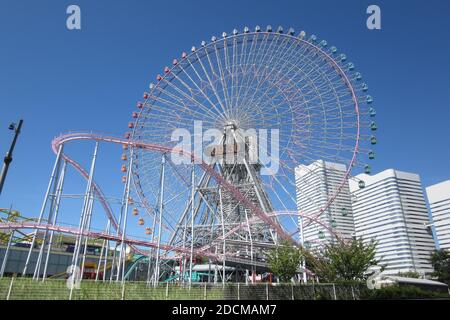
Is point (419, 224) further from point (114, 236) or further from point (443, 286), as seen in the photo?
point (114, 236)

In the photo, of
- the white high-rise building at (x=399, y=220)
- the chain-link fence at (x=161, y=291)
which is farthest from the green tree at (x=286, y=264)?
the white high-rise building at (x=399, y=220)

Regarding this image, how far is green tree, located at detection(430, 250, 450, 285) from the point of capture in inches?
2087

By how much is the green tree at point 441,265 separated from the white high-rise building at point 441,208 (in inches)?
2388

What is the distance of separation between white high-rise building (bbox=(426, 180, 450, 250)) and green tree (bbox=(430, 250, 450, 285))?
60664 millimetres

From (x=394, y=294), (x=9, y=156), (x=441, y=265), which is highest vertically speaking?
(x=441, y=265)

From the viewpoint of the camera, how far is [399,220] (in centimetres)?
11581

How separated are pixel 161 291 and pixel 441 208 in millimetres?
124247

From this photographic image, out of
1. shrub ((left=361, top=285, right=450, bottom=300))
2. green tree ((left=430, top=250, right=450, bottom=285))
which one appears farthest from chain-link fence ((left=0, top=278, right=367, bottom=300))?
green tree ((left=430, top=250, right=450, bottom=285))

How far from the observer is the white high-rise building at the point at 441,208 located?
110625mm

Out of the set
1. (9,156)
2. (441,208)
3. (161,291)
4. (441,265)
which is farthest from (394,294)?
(441,208)

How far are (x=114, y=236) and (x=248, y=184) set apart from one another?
17128 mm

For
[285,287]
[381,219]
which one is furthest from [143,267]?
[381,219]

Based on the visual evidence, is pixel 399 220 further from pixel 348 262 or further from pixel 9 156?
pixel 9 156

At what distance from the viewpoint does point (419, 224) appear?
384 ft
